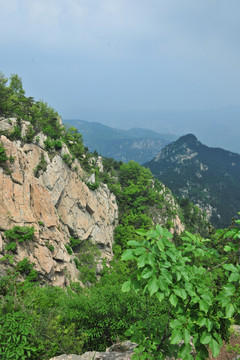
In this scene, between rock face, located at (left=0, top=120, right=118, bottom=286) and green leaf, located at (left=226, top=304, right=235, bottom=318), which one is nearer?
green leaf, located at (left=226, top=304, right=235, bottom=318)

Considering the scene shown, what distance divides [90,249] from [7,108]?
29.4 meters

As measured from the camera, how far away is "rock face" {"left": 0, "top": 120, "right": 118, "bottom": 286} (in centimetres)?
2261

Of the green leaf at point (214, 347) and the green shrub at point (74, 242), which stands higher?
the green leaf at point (214, 347)

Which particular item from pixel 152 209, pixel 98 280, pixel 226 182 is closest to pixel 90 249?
pixel 98 280

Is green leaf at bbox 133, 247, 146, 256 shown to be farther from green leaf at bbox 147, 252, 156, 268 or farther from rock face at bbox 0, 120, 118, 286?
rock face at bbox 0, 120, 118, 286

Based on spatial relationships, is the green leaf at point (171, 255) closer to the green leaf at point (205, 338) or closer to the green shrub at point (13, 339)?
the green leaf at point (205, 338)

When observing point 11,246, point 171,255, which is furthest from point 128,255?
point 11,246

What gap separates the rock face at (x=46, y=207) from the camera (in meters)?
22.6

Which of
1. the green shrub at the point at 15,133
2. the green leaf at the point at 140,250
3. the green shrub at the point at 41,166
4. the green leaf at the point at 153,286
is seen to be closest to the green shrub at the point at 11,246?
the green shrub at the point at 41,166

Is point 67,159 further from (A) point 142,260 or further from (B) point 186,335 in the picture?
(B) point 186,335

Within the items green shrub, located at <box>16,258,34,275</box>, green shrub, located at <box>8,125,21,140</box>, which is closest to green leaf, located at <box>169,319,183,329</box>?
green shrub, located at <box>16,258,34,275</box>

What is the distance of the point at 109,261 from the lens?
40.8 metres

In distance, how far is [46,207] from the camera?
27484 mm

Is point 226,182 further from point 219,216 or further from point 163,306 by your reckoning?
point 163,306
